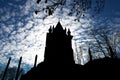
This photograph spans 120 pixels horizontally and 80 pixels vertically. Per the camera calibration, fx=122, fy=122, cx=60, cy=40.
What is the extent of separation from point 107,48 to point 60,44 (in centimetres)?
1272

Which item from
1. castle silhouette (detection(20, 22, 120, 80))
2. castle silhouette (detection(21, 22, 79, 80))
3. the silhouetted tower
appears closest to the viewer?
castle silhouette (detection(20, 22, 120, 80))

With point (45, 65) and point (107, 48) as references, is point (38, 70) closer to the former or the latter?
point (45, 65)

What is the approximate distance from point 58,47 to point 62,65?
5860mm

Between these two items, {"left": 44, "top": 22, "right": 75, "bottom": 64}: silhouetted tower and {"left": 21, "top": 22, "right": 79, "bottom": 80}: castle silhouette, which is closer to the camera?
{"left": 21, "top": 22, "right": 79, "bottom": 80}: castle silhouette

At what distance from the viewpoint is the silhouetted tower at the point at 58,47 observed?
101 feet

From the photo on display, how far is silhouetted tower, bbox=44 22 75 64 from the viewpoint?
1216 inches

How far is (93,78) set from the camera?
851cm

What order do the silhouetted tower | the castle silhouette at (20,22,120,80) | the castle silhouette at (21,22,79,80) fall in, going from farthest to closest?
the silhouetted tower, the castle silhouette at (21,22,79,80), the castle silhouette at (20,22,120,80)

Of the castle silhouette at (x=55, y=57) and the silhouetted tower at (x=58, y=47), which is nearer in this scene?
the castle silhouette at (x=55, y=57)

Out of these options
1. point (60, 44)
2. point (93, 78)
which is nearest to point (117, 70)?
point (93, 78)

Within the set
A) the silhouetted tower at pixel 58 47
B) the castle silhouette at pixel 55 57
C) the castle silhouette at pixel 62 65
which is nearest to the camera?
the castle silhouette at pixel 62 65

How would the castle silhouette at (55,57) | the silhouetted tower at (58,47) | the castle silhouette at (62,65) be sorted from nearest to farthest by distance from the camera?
the castle silhouette at (62,65) < the castle silhouette at (55,57) < the silhouetted tower at (58,47)

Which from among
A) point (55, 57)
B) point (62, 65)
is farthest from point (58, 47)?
point (62, 65)

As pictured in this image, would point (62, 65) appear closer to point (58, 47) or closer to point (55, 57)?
point (55, 57)
